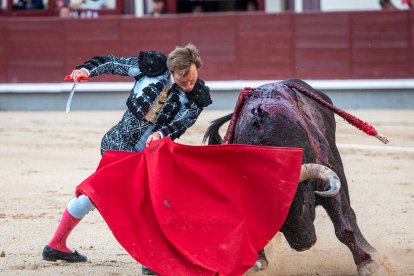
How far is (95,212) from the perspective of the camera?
5.66 m

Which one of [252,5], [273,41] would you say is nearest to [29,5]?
[252,5]

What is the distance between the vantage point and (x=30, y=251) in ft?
15.3

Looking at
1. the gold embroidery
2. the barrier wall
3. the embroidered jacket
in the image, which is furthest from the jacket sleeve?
the barrier wall

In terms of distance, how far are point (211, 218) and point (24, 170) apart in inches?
140

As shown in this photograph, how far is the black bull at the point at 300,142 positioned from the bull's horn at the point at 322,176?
0.08 meters

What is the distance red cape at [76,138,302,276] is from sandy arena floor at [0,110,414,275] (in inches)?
19.9

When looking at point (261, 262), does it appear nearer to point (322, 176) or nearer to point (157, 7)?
point (322, 176)

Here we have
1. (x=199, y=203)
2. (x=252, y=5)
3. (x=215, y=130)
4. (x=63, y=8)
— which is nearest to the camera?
(x=199, y=203)

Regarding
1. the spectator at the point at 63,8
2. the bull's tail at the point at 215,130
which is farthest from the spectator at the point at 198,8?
the bull's tail at the point at 215,130

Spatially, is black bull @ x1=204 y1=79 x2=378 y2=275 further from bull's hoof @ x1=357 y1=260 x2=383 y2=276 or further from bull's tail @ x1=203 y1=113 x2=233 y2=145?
bull's tail @ x1=203 y1=113 x2=233 y2=145

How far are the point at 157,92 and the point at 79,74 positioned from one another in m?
0.30

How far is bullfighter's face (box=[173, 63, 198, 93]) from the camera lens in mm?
3914

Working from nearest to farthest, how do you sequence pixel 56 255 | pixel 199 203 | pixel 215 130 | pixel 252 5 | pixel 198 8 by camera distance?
pixel 199 203 → pixel 56 255 → pixel 215 130 → pixel 198 8 → pixel 252 5

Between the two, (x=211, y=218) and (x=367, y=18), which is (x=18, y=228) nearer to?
(x=211, y=218)
